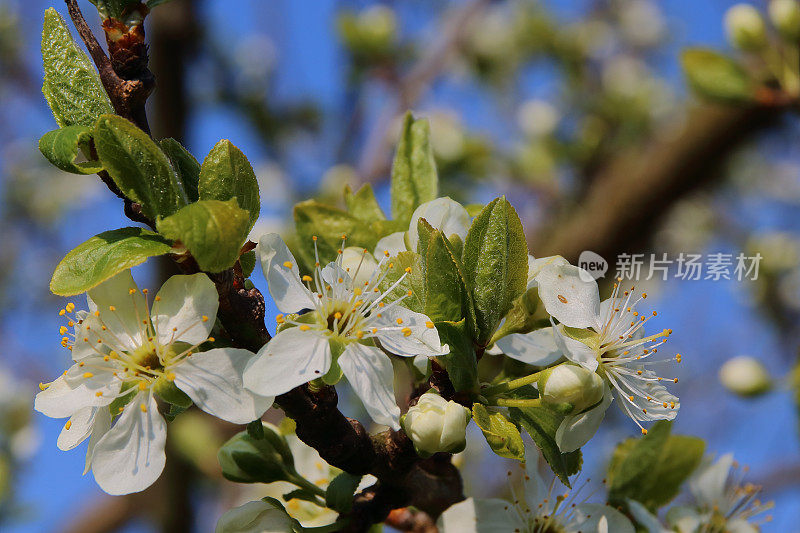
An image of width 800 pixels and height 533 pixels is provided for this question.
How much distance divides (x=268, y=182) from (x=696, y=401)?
3146 millimetres

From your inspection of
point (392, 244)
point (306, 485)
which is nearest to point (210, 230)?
point (392, 244)

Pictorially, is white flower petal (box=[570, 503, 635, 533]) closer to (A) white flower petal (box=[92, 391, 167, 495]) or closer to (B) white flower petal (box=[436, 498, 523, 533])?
(B) white flower petal (box=[436, 498, 523, 533])

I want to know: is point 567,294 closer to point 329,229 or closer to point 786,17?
point 329,229

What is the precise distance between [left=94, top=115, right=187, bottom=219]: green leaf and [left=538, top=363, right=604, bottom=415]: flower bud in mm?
390

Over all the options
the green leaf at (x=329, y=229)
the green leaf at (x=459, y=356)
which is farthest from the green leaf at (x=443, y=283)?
the green leaf at (x=329, y=229)

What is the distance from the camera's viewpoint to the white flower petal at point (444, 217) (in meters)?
0.86

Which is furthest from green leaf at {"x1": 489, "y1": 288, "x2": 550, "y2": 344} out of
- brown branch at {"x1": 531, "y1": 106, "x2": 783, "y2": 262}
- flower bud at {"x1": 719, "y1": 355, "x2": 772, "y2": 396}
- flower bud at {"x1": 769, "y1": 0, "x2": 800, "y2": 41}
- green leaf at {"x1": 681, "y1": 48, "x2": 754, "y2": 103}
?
brown branch at {"x1": 531, "y1": 106, "x2": 783, "y2": 262}

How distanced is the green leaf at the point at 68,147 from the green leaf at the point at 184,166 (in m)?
0.07

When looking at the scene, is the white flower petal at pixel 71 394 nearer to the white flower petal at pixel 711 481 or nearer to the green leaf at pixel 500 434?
the green leaf at pixel 500 434

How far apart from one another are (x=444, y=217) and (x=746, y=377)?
1.31 metres

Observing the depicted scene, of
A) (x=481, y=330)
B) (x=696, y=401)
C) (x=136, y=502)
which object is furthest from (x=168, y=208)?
(x=696, y=401)

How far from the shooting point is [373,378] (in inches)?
29.9

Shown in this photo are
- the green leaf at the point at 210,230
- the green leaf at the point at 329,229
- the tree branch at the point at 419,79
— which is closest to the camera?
the green leaf at the point at 210,230

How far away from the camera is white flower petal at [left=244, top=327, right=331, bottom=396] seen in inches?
26.7
